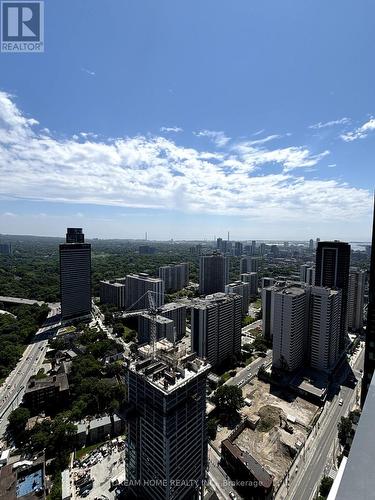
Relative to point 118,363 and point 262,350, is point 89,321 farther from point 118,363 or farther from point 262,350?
point 262,350

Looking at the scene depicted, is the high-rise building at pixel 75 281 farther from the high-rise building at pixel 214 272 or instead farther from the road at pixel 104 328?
the high-rise building at pixel 214 272

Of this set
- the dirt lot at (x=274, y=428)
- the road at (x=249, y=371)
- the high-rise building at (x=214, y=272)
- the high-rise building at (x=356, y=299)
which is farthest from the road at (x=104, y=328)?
the high-rise building at (x=356, y=299)

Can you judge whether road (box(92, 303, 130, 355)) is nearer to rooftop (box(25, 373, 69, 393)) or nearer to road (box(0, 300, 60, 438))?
road (box(0, 300, 60, 438))

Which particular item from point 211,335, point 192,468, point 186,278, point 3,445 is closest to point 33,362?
point 3,445

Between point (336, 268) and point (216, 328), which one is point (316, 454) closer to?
point (216, 328)

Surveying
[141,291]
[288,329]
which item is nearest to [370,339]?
[288,329]
